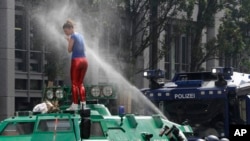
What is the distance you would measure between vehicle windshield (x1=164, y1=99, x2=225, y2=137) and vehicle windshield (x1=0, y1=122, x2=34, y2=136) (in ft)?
20.2

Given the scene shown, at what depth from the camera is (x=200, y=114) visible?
56.3 feet

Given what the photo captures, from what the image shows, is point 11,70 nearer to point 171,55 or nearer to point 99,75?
point 99,75

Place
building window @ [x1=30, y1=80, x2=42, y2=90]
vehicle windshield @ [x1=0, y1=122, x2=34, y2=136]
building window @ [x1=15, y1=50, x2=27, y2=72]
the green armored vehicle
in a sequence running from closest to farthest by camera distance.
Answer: the green armored vehicle, vehicle windshield @ [x1=0, y1=122, x2=34, y2=136], building window @ [x1=15, y1=50, x2=27, y2=72], building window @ [x1=30, y1=80, x2=42, y2=90]

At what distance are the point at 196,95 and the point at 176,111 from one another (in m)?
0.65

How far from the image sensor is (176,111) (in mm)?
17422

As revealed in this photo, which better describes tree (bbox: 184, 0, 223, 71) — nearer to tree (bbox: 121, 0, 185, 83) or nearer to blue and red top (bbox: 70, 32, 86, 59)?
tree (bbox: 121, 0, 185, 83)

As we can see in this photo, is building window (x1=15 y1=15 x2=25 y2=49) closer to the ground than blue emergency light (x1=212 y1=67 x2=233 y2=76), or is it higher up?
higher up

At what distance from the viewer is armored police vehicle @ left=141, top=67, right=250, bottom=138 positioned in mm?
16672

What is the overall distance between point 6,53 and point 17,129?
53.1 feet

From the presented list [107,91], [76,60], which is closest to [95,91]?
[107,91]

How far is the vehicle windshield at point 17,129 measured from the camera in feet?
38.3

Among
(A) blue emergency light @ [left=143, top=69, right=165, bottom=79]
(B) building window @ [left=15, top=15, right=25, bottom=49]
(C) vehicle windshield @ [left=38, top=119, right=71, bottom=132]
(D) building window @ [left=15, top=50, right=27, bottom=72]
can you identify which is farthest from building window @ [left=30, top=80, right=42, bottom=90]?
(C) vehicle windshield @ [left=38, top=119, right=71, bottom=132]

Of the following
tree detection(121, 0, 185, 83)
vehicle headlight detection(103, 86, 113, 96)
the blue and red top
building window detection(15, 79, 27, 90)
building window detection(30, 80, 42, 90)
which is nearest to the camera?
the blue and red top

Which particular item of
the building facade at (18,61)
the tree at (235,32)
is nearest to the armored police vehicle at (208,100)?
the building facade at (18,61)
